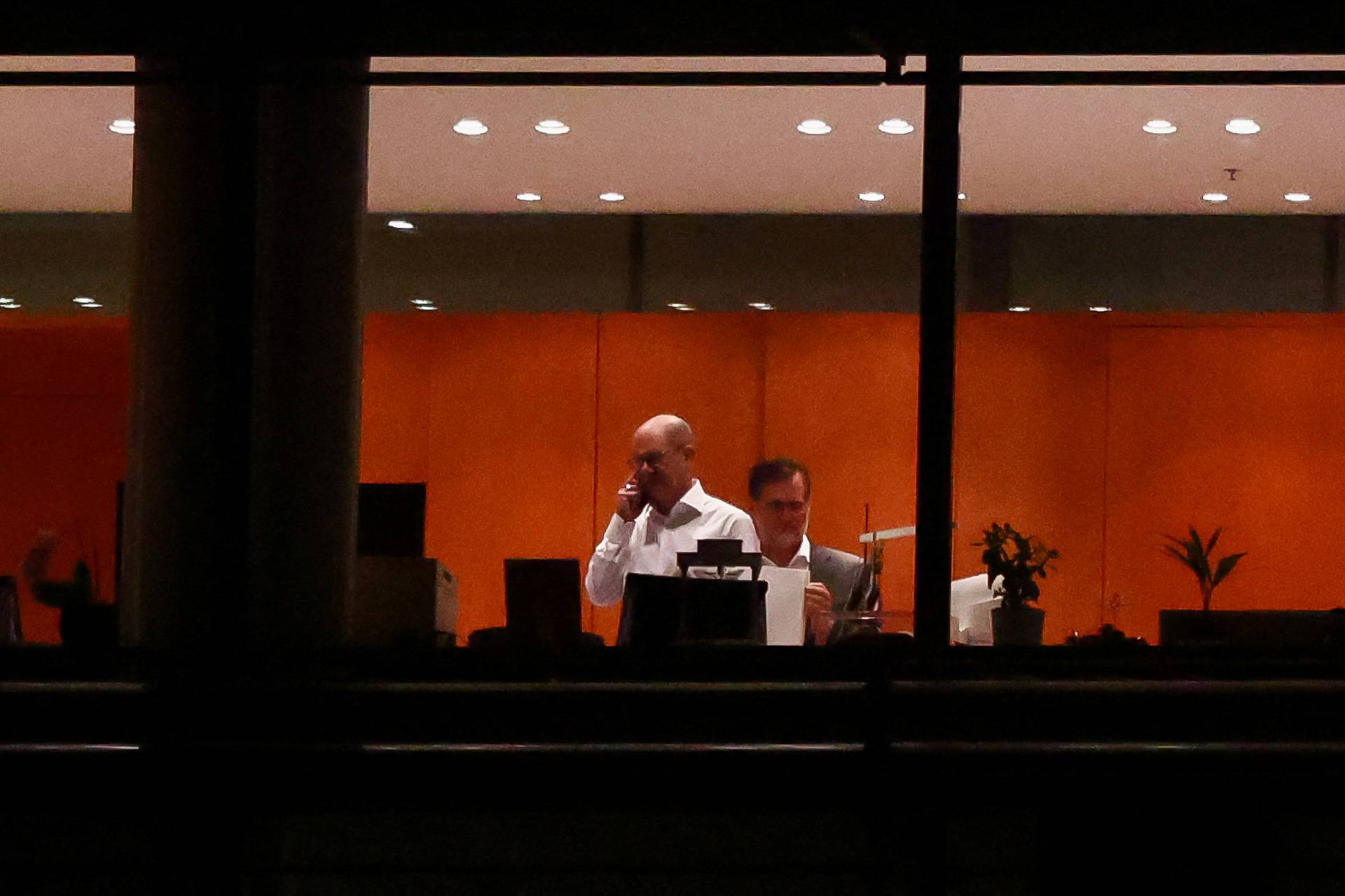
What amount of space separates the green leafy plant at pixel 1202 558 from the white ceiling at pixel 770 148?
159 cm

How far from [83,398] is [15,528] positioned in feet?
2.41

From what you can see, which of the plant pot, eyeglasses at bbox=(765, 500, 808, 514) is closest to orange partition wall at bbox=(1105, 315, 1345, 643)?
eyeglasses at bbox=(765, 500, 808, 514)

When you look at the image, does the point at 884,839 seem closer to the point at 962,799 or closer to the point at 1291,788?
the point at 962,799

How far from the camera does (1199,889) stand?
3.89 m

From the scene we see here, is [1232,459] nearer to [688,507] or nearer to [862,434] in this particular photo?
[862,434]

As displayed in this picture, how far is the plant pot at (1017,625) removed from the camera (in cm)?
466

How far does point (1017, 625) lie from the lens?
15.3ft

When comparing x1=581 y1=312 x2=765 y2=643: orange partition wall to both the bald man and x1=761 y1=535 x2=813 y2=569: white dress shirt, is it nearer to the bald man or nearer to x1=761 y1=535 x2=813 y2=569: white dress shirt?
the bald man

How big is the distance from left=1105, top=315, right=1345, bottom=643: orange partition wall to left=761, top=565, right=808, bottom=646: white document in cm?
299

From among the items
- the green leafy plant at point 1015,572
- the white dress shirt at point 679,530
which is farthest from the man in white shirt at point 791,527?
the green leafy plant at point 1015,572

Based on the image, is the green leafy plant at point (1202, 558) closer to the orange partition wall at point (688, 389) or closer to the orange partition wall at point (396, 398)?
the orange partition wall at point (688, 389)

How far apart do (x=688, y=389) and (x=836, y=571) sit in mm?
2167

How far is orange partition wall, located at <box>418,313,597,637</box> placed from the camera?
7680mm

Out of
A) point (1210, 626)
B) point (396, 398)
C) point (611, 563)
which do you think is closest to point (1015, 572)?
point (1210, 626)
